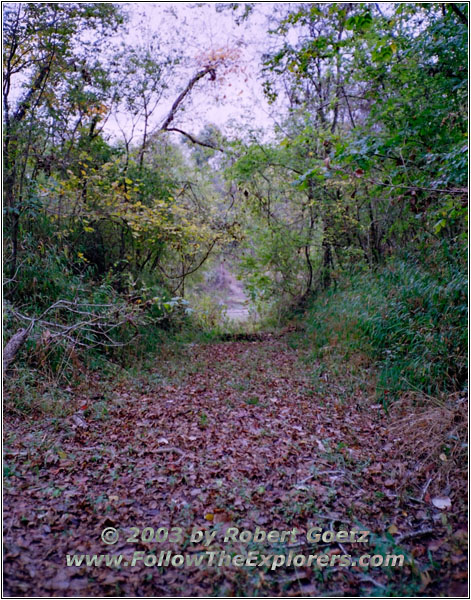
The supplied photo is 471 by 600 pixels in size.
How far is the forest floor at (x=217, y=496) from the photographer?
86.8 inches

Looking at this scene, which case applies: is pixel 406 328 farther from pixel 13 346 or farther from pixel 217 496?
pixel 13 346

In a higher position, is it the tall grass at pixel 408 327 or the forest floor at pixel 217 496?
the tall grass at pixel 408 327

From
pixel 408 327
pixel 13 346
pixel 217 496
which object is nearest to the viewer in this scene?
pixel 217 496

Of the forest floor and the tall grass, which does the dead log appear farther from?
the tall grass

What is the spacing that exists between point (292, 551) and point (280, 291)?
8.28 m

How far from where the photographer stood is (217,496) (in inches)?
115

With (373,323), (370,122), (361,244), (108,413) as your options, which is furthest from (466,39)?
(108,413)

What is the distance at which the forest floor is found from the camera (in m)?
2.21

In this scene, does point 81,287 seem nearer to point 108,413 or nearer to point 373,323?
point 108,413

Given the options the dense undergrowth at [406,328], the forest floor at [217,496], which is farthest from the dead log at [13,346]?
Result: the dense undergrowth at [406,328]

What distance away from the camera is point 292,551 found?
241 cm

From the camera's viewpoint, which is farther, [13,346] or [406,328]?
[406,328]

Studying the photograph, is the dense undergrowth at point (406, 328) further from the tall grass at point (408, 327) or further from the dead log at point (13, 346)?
the dead log at point (13, 346)

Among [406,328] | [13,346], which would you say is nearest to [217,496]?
[13,346]
